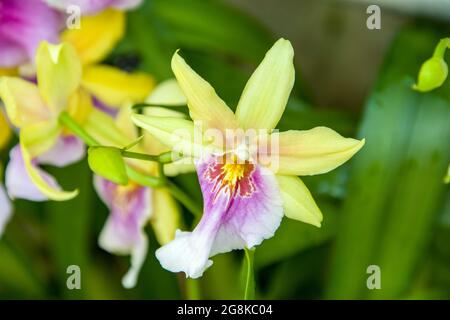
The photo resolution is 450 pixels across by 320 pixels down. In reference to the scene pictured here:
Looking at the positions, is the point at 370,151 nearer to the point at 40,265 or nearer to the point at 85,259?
the point at 85,259

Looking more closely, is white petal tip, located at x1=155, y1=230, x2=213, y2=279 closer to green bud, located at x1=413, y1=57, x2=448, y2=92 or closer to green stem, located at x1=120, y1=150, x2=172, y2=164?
green stem, located at x1=120, y1=150, x2=172, y2=164

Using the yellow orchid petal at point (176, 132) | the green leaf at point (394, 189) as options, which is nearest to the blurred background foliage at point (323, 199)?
the green leaf at point (394, 189)

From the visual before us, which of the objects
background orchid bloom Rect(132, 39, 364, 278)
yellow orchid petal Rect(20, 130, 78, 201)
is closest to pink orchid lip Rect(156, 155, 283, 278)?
background orchid bloom Rect(132, 39, 364, 278)

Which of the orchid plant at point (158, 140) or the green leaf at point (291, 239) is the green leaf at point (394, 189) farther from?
the orchid plant at point (158, 140)

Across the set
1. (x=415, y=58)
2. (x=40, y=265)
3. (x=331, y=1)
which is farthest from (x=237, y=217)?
(x=331, y=1)

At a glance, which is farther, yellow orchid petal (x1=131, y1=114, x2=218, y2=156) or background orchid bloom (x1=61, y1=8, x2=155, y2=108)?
background orchid bloom (x1=61, y1=8, x2=155, y2=108)

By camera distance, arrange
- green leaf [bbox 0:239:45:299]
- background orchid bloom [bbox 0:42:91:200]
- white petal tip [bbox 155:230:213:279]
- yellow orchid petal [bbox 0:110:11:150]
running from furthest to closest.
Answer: green leaf [bbox 0:239:45:299] → yellow orchid petal [bbox 0:110:11:150] → background orchid bloom [bbox 0:42:91:200] → white petal tip [bbox 155:230:213:279]

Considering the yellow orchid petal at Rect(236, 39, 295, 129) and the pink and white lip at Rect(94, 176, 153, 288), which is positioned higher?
the yellow orchid petal at Rect(236, 39, 295, 129)

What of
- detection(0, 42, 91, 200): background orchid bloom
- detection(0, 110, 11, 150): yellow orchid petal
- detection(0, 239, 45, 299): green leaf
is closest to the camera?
detection(0, 42, 91, 200): background orchid bloom
